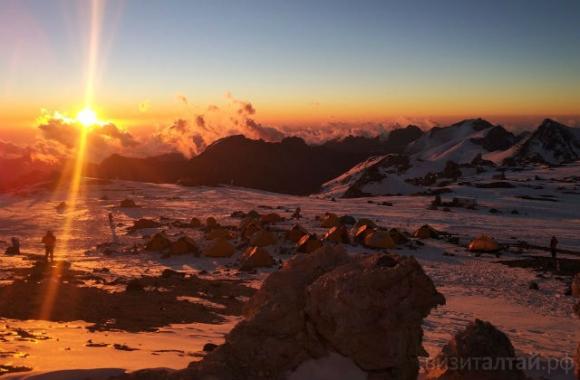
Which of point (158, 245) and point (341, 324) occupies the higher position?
point (341, 324)

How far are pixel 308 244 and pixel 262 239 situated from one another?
3430 mm

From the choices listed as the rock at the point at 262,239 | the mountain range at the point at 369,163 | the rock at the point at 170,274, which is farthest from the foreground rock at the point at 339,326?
the mountain range at the point at 369,163

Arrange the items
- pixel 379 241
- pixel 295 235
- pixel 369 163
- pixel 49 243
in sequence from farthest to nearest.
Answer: pixel 369 163 < pixel 295 235 < pixel 379 241 < pixel 49 243

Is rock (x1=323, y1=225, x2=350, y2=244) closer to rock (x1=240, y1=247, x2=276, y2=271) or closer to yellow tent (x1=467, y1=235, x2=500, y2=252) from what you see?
rock (x1=240, y1=247, x2=276, y2=271)

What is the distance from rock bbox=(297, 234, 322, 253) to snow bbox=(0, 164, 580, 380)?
63.1 inches

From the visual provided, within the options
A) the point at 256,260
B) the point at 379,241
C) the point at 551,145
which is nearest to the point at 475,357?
the point at 256,260

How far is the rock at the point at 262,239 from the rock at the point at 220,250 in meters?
2.01

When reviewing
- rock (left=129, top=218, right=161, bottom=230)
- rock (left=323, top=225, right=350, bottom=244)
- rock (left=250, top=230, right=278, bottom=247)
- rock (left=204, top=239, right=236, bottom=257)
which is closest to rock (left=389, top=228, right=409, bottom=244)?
rock (left=323, top=225, right=350, bottom=244)

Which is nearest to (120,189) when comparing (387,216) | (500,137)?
(387,216)

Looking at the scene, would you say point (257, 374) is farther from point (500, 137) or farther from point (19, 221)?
point (500, 137)

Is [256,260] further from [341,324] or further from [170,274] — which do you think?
[341,324]

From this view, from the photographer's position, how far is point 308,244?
3200 centimetres

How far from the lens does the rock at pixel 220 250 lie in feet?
103

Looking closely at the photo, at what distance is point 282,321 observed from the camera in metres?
10.3
